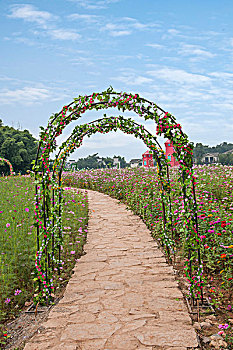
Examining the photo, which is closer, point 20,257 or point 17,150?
point 20,257

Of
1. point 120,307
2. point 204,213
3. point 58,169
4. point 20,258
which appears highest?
point 58,169

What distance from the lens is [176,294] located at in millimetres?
3664

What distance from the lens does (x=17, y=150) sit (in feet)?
85.7

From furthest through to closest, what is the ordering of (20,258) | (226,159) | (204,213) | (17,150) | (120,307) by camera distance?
1. (226,159)
2. (17,150)
3. (204,213)
4. (20,258)
5. (120,307)

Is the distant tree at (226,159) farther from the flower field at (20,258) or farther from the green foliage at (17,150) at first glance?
the flower field at (20,258)

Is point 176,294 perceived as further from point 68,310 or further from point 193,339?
point 68,310

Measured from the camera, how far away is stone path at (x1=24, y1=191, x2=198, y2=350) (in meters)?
2.73

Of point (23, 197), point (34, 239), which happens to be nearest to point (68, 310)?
point (34, 239)

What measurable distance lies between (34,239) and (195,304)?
2666mm

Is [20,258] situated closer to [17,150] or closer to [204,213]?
[204,213]

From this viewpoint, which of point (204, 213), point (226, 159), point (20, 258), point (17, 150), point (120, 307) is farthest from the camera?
point (226, 159)

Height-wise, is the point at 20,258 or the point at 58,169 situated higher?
the point at 58,169

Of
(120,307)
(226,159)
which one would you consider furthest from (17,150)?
(120,307)

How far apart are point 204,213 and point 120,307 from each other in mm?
1957
